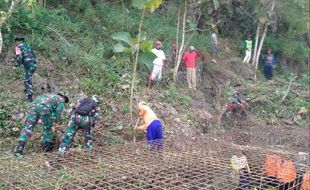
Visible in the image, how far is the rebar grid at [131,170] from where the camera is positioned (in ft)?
19.2

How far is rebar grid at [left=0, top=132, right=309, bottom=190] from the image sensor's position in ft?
19.2

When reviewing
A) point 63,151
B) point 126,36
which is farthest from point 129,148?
point 126,36

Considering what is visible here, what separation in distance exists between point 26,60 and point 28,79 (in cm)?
43

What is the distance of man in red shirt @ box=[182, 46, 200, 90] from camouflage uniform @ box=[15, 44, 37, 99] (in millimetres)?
5684

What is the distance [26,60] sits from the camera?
8.65 meters

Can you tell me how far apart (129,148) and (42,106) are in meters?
1.66

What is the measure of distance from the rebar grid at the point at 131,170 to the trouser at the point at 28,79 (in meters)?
2.28

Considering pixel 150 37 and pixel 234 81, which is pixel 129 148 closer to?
pixel 150 37

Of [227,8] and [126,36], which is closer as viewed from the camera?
[126,36]

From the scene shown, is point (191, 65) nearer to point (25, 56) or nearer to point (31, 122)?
point (25, 56)

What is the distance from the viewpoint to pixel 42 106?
7.14 meters

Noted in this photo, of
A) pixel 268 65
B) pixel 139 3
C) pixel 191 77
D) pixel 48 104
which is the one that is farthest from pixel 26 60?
pixel 268 65

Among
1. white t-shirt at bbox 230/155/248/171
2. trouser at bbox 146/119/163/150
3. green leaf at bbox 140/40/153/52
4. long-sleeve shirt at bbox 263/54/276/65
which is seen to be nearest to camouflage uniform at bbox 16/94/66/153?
trouser at bbox 146/119/163/150

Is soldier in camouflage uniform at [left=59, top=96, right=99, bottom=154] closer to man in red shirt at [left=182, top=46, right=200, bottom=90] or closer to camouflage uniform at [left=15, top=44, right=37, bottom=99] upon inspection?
camouflage uniform at [left=15, top=44, right=37, bottom=99]
